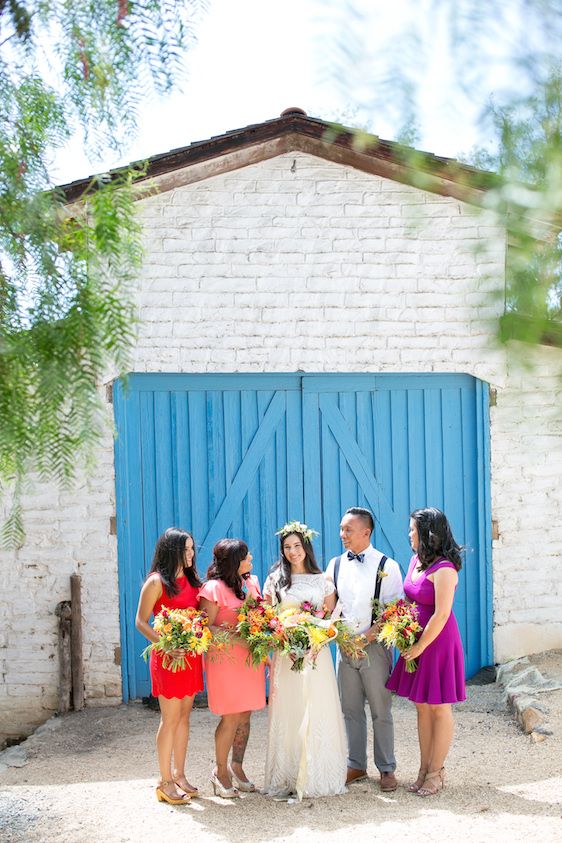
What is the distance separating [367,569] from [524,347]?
4745 millimetres

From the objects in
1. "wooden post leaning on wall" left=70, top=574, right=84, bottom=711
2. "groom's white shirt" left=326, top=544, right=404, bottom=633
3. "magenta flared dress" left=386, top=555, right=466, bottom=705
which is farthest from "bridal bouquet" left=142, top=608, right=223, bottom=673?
"wooden post leaning on wall" left=70, top=574, right=84, bottom=711

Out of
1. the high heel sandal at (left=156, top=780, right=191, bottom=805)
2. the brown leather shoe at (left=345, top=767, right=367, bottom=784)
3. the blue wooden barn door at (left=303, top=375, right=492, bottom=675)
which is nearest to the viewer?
the high heel sandal at (left=156, top=780, right=191, bottom=805)

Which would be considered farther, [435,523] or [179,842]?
[435,523]

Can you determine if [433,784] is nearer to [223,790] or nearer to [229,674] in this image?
[223,790]

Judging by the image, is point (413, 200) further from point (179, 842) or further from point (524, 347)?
point (179, 842)

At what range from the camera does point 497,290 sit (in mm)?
1227

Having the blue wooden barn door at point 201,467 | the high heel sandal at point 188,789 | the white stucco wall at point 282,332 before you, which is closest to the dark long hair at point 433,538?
the high heel sandal at point 188,789

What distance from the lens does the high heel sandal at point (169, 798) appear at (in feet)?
18.1

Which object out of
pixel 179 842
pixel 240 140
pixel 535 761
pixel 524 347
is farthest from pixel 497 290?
pixel 240 140

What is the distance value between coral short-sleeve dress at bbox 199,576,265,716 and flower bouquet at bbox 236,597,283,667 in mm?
94

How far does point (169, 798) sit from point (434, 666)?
5.49 feet

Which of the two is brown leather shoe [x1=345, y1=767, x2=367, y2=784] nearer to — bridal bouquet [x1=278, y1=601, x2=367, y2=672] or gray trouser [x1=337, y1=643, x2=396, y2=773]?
gray trouser [x1=337, y1=643, x2=396, y2=773]

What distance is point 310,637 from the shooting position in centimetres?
550

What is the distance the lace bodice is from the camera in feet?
19.0
